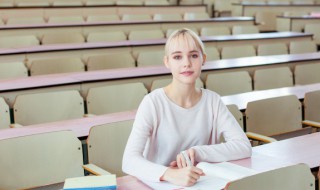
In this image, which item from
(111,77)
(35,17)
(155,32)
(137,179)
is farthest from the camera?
(35,17)

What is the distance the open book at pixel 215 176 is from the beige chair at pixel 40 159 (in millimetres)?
786

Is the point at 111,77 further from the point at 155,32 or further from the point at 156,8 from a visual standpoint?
the point at 156,8

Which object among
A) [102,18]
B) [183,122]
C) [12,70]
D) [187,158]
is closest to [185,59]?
[183,122]

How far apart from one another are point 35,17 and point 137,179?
6.50 metres

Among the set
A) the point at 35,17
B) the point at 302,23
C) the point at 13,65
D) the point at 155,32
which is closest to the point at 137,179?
the point at 13,65

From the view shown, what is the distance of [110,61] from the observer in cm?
552

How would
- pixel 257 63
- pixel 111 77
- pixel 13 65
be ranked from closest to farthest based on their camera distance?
pixel 111 77 → pixel 13 65 → pixel 257 63

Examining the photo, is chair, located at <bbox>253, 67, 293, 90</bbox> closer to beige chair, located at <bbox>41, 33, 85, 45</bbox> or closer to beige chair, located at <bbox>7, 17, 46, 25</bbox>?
beige chair, located at <bbox>41, 33, 85, 45</bbox>

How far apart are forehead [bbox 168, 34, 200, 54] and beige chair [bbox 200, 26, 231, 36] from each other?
5.40 m

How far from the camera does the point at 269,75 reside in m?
4.99

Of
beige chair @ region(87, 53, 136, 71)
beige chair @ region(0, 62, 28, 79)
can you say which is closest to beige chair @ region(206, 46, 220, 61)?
beige chair @ region(87, 53, 136, 71)

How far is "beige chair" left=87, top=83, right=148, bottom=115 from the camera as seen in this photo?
4049 millimetres

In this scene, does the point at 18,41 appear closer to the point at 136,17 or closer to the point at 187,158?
the point at 136,17

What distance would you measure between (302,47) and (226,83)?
2.63m
